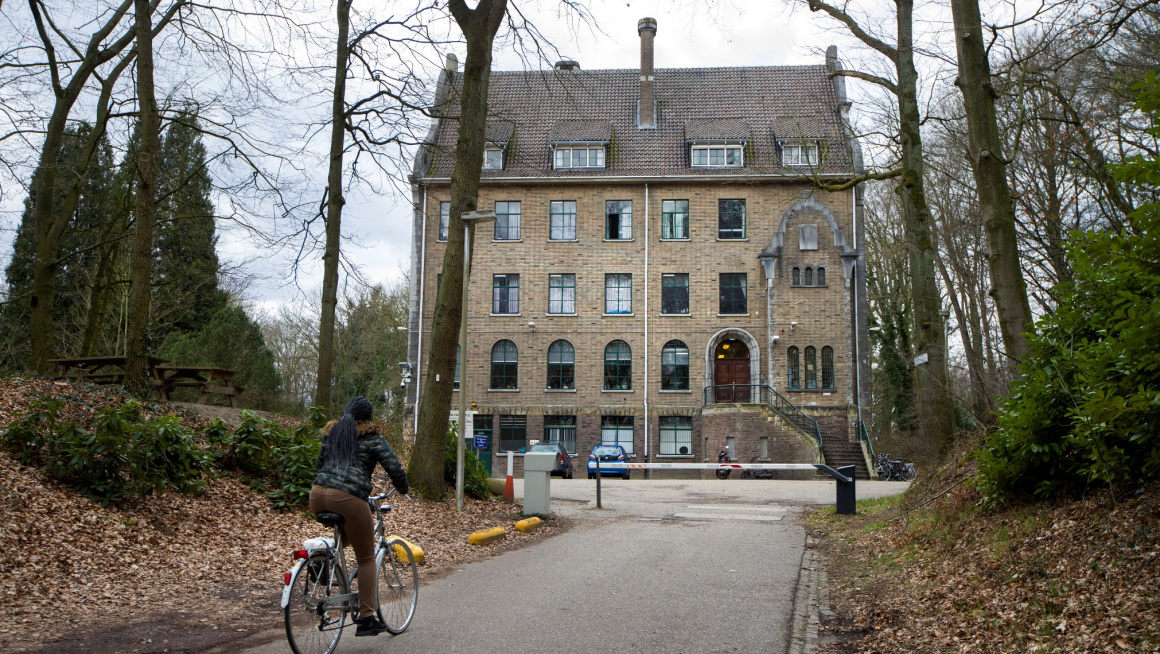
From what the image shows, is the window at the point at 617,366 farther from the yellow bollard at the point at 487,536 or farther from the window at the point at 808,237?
the yellow bollard at the point at 487,536

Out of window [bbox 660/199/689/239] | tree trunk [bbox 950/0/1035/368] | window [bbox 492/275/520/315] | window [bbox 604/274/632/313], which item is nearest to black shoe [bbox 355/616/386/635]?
tree trunk [bbox 950/0/1035/368]

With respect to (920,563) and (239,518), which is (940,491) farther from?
(239,518)

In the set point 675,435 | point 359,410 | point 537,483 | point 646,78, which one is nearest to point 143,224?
point 537,483

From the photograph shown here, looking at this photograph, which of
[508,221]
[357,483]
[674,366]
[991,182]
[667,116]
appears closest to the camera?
[357,483]

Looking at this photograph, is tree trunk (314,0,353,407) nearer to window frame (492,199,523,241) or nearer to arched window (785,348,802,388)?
window frame (492,199,523,241)

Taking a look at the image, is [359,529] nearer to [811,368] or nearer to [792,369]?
[792,369]

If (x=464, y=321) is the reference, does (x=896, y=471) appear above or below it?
below

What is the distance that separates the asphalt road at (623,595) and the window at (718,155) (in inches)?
1025

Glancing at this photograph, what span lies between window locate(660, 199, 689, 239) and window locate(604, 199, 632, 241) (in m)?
1.41

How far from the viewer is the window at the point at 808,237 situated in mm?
37625

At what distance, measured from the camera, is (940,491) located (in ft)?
38.7

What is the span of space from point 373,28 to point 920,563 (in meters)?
14.0

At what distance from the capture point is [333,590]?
245 inches

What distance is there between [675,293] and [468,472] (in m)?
23.6
